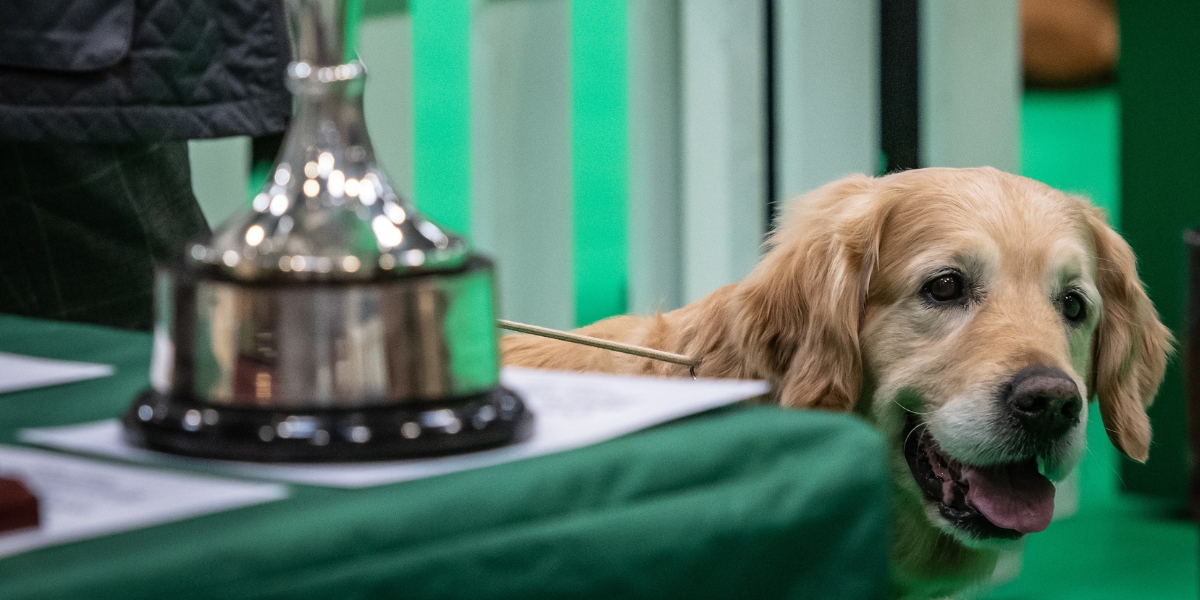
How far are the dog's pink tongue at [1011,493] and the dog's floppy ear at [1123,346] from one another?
0.89 feet

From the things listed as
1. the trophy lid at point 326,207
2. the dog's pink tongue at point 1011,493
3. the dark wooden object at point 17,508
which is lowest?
the dog's pink tongue at point 1011,493

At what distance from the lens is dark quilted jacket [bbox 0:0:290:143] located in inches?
49.4

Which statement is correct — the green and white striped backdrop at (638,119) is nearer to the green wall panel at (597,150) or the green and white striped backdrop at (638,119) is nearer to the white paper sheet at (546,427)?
the green wall panel at (597,150)

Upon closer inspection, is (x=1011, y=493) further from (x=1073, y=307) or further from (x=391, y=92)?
(x=391, y=92)

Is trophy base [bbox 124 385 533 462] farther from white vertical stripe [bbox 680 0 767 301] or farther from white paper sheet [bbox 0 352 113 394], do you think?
white vertical stripe [bbox 680 0 767 301]

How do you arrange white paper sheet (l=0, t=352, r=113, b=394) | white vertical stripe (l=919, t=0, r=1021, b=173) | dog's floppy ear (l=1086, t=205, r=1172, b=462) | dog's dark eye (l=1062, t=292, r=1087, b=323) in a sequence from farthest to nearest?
white vertical stripe (l=919, t=0, r=1021, b=173) < dog's floppy ear (l=1086, t=205, r=1172, b=462) < dog's dark eye (l=1062, t=292, r=1087, b=323) < white paper sheet (l=0, t=352, r=113, b=394)

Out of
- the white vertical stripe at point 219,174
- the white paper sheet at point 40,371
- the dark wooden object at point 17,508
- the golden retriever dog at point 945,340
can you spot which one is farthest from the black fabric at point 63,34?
the white vertical stripe at point 219,174

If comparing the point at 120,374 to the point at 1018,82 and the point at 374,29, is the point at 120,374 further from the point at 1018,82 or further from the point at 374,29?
the point at 1018,82

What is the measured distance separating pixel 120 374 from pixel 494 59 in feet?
7.87

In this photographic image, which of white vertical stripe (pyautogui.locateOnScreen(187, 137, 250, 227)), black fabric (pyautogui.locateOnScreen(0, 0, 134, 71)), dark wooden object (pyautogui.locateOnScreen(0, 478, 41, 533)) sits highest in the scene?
black fabric (pyautogui.locateOnScreen(0, 0, 134, 71))

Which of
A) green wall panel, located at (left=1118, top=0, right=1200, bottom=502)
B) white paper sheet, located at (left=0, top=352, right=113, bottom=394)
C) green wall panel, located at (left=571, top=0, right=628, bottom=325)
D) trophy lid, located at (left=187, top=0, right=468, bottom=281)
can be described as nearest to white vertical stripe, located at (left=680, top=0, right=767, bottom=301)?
green wall panel, located at (left=571, top=0, right=628, bottom=325)

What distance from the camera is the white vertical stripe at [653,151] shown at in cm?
302

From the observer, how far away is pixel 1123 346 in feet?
5.92

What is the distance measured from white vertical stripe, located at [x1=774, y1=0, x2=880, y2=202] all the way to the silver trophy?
2481 mm
